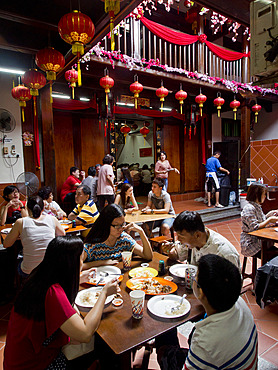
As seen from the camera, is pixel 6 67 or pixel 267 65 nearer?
pixel 267 65

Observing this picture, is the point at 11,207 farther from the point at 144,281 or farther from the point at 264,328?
the point at 264,328

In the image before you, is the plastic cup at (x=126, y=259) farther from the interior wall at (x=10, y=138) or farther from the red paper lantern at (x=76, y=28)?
the interior wall at (x=10, y=138)

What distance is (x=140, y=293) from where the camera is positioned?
5.20ft

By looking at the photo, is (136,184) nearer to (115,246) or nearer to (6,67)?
(6,67)

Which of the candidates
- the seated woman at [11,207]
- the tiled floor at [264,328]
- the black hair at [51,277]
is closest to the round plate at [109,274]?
the black hair at [51,277]

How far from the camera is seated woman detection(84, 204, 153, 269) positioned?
2414mm

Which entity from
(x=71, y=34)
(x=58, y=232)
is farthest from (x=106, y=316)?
(x=71, y=34)

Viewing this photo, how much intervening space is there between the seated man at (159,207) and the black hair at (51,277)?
3337 millimetres

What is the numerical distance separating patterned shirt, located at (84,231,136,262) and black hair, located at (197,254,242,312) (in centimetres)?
135

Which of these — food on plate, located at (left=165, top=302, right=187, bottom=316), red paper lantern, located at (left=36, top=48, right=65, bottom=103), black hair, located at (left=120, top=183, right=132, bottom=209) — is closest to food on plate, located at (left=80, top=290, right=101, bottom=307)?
food on plate, located at (left=165, top=302, right=187, bottom=316)

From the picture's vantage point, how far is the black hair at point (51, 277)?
136 cm

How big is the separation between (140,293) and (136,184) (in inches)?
426

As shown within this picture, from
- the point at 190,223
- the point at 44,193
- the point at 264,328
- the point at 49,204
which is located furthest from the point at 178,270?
the point at 49,204

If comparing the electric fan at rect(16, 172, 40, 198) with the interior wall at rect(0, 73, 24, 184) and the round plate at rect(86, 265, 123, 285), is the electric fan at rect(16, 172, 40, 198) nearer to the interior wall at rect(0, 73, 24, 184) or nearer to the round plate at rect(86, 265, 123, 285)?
the interior wall at rect(0, 73, 24, 184)
